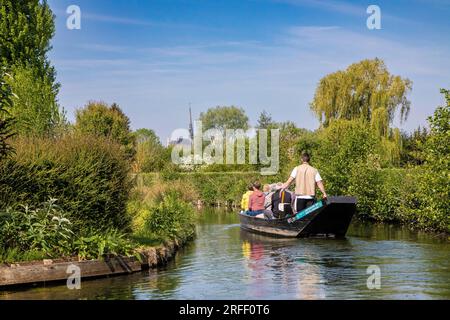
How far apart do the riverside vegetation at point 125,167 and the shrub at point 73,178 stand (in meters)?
0.02

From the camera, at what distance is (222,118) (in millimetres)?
111500

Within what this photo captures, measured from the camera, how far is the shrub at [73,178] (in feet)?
44.8

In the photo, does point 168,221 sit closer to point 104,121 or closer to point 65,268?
point 65,268

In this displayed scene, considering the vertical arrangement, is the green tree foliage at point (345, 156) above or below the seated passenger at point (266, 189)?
above

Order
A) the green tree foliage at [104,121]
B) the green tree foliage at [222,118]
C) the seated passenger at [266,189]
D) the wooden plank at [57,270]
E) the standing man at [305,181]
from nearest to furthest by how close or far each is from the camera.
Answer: the wooden plank at [57,270]
the standing man at [305,181]
the seated passenger at [266,189]
the green tree foliage at [104,121]
the green tree foliage at [222,118]

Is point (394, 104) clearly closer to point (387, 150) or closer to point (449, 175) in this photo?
point (387, 150)

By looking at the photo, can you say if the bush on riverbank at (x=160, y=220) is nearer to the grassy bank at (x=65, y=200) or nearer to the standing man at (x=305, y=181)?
the grassy bank at (x=65, y=200)

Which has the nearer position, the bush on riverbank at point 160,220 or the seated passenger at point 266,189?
the bush on riverbank at point 160,220

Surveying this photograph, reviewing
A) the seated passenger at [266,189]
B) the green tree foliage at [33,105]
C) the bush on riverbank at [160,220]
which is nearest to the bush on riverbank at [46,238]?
the bush on riverbank at [160,220]

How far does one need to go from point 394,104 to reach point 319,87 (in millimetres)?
5713

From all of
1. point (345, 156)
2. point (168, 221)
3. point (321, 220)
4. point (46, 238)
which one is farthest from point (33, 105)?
point (46, 238)

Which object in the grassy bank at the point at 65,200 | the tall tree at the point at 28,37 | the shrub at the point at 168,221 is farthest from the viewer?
the tall tree at the point at 28,37

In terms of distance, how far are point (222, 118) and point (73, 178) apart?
97624mm
